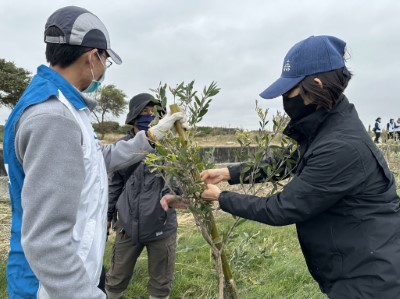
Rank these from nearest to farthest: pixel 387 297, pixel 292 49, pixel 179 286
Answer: pixel 387 297 → pixel 292 49 → pixel 179 286

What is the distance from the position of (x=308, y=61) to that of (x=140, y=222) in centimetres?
215

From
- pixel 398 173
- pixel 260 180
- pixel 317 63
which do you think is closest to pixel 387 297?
pixel 260 180

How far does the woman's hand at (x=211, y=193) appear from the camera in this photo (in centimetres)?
199

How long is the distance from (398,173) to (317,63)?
7.81 metres

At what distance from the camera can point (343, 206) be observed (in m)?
1.88

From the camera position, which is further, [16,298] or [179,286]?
[179,286]

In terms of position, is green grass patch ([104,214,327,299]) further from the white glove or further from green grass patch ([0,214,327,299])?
the white glove

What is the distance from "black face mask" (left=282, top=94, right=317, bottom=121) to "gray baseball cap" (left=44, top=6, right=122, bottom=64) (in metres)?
0.91

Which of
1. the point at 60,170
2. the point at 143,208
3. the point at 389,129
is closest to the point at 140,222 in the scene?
the point at 143,208

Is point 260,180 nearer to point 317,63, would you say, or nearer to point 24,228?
point 317,63

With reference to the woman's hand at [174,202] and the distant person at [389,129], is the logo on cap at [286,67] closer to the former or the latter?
the woman's hand at [174,202]

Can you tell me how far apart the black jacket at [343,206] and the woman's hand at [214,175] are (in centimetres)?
24

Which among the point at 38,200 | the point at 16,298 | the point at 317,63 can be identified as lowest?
the point at 16,298

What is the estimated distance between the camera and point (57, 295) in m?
1.44
